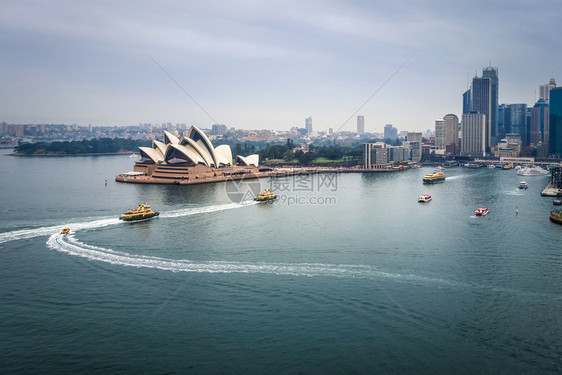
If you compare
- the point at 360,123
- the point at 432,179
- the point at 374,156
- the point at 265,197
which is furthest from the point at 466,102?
the point at 265,197

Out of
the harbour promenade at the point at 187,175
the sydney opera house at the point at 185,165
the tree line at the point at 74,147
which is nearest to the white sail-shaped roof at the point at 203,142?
the sydney opera house at the point at 185,165

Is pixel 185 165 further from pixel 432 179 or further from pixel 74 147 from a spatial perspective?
pixel 74 147

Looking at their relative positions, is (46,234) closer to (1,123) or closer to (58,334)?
(58,334)

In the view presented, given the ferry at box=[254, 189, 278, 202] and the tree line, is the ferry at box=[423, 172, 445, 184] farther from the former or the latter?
the tree line

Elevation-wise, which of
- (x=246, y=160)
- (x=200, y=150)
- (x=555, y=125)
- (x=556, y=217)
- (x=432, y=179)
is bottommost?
(x=556, y=217)

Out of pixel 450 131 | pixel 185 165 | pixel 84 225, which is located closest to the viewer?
pixel 84 225

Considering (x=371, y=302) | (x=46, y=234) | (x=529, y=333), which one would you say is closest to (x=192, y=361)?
(x=371, y=302)
